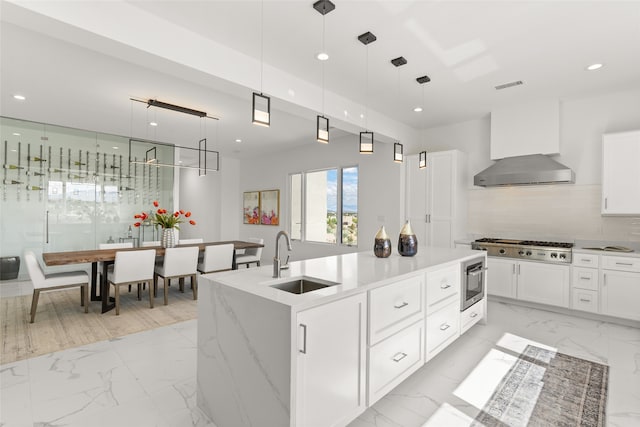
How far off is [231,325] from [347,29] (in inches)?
97.2

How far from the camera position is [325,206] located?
6.84 meters

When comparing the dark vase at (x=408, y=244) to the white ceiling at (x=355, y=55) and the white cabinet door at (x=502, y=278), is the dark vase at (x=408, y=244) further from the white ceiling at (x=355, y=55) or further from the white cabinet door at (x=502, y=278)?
the white cabinet door at (x=502, y=278)

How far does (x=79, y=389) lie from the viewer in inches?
88.8

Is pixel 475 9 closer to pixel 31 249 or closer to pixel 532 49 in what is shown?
pixel 532 49

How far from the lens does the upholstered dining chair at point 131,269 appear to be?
12.6ft

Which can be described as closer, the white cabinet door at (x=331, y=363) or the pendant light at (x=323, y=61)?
the white cabinet door at (x=331, y=363)

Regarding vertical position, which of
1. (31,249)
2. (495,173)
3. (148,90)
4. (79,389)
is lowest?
(79,389)

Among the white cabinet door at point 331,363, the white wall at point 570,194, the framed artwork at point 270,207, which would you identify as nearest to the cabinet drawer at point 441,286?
the white cabinet door at point 331,363

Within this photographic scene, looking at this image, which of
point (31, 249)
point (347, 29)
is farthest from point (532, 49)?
point (31, 249)

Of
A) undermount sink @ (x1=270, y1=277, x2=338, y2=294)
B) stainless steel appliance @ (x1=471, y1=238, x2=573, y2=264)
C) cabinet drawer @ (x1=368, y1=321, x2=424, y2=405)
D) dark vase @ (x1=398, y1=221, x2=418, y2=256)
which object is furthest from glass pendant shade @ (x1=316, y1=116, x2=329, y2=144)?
stainless steel appliance @ (x1=471, y1=238, x2=573, y2=264)

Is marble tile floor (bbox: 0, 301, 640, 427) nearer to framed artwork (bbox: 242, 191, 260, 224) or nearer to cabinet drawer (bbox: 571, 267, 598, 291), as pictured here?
cabinet drawer (bbox: 571, 267, 598, 291)

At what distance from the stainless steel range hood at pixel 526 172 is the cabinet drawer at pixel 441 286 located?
2.18 meters

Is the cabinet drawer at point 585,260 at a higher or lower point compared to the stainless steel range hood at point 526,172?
lower

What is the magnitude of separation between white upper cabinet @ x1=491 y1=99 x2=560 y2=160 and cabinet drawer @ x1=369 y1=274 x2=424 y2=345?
3272 millimetres
